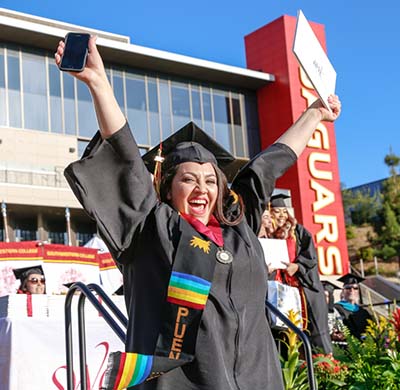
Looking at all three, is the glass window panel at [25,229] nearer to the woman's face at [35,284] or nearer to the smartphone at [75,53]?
the woman's face at [35,284]

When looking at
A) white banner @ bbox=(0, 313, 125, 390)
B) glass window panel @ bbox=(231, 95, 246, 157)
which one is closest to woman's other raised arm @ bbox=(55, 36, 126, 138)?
white banner @ bbox=(0, 313, 125, 390)

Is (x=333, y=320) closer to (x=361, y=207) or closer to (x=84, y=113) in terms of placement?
(x=84, y=113)

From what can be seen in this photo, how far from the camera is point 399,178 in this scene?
47.8 metres

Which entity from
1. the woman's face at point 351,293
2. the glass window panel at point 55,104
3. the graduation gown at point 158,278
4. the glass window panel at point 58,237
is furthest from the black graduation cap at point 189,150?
the glass window panel at point 58,237

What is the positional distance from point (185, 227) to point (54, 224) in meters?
27.9

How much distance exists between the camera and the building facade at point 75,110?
1107 inches

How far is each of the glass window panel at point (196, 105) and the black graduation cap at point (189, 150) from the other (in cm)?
2888

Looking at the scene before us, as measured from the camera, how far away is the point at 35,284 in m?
9.30

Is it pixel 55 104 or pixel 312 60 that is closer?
pixel 312 60

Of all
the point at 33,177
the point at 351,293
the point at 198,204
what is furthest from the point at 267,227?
the point at 33,177

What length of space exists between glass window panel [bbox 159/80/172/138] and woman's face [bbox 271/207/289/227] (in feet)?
83.5

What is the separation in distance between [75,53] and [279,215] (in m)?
4.23

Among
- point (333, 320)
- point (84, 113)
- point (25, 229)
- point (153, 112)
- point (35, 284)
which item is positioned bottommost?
point (333, 320)

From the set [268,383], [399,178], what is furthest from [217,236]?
[399,178]
